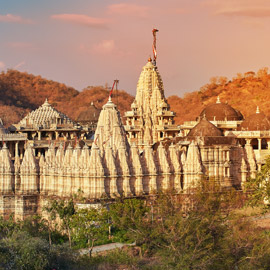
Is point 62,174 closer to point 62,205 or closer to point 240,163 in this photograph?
point 62,205

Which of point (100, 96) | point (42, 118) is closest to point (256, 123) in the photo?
point (42, 118)

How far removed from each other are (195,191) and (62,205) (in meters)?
7.50

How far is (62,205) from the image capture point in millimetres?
45469

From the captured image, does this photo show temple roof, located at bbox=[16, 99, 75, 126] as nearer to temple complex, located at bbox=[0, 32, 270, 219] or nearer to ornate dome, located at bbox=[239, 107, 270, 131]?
ornate dome, located at bbox=[239, 107, 270, 131]

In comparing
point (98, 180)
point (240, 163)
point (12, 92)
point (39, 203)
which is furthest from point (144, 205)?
point (12, 92)

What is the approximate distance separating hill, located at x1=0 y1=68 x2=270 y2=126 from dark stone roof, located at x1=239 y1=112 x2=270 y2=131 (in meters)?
33.2

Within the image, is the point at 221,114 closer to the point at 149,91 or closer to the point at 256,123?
the point at 256,123

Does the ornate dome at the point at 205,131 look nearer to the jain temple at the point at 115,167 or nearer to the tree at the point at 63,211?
the jain temple at the point at 115,167

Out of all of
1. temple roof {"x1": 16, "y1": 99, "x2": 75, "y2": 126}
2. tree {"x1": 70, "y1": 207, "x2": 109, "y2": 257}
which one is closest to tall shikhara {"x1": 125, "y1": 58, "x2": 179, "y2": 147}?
temple roof {"x1": 16, "y1": 99, "x2": 75, "y2": 126}

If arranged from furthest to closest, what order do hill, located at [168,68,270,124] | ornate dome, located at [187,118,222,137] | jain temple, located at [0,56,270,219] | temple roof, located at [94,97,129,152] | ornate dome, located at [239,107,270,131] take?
1. hill, located at [168,68,270,124]
2. ornate dome, located at [239,107,270,131]
3. ornate dome, located at [187,118,222,137]
4. temple roof, located at [94,97,129,152]
5. jain temple, located at [0,56,270,219]

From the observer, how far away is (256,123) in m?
64.2

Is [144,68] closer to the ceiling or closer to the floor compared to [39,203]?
closer to the ceiling

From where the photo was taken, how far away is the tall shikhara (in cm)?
7581

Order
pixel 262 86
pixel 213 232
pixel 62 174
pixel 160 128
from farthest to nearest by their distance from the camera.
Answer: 1. pixel 262 86
2. pixel 160 128
3. pixel 62 174
4. pixel 213 232
